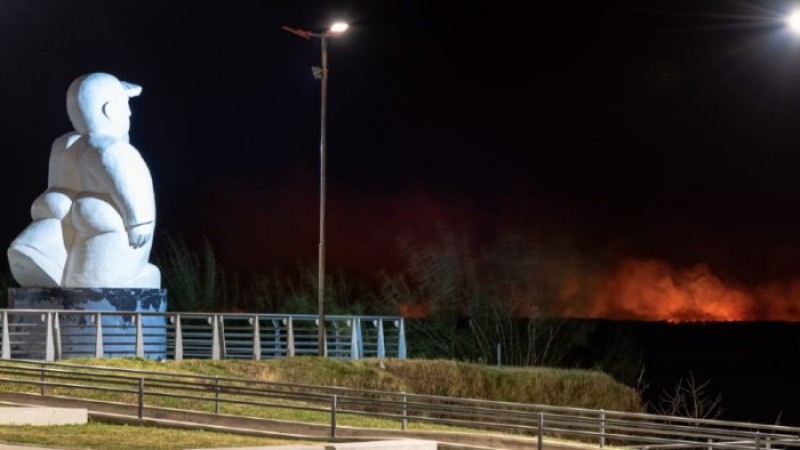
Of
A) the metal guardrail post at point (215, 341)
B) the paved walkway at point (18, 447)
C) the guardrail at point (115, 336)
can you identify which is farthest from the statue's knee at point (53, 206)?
the paved walkway at point (18, 447)

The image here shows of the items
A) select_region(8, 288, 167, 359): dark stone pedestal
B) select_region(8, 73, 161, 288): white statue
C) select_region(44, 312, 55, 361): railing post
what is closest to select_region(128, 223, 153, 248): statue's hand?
select_region(8, 73, 161, 288): white statue

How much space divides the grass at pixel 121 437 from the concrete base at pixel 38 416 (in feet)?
0.69

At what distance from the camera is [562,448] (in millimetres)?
23062

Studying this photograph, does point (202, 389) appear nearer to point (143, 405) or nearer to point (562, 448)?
point (143, 405)

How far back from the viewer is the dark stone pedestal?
113ft

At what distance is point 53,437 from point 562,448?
7.38m

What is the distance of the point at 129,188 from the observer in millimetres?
37531

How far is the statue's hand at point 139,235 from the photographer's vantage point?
37625 mm

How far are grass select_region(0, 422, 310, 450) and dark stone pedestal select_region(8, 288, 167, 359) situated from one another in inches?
402

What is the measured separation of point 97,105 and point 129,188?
2.43m

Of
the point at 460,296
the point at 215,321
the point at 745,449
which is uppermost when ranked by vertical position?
the point at 460,296

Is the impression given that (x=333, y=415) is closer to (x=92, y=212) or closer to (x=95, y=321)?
(x=95, y=321)

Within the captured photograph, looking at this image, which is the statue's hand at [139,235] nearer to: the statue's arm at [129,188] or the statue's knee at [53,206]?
the statue's arm at [129,188]

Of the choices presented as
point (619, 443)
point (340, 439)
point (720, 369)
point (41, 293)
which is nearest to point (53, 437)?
point (340, 439)
